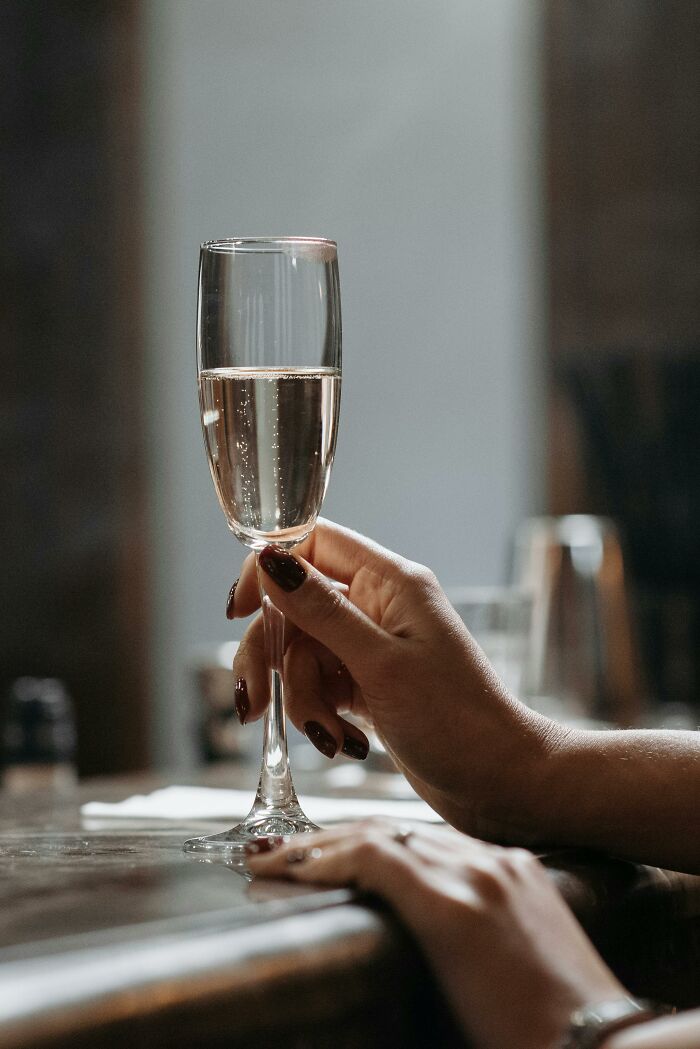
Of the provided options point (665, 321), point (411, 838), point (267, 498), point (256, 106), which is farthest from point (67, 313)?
point (411, 838)

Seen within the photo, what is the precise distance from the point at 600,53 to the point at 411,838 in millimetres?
3306

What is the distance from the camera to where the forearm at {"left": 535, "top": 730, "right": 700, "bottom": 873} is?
58 cm

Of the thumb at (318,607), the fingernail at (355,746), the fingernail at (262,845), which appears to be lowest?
the fingernail at (355,746)

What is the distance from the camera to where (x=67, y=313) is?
266cm

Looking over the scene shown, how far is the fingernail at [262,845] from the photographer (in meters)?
0.52

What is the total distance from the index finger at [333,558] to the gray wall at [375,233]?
6.88ft

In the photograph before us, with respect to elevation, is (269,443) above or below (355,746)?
above

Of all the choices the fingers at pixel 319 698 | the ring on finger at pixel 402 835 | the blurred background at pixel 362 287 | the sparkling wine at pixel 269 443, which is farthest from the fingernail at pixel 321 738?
the blurred background at pixel 362 287

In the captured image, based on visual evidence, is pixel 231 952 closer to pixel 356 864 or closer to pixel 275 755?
pixel 356 864

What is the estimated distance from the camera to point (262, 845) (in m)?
0.53

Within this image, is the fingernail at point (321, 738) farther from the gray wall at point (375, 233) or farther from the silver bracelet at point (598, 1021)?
the gray wall at point (375, 233)

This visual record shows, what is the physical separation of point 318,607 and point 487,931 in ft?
0.66

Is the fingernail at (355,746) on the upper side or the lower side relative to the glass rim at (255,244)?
lower

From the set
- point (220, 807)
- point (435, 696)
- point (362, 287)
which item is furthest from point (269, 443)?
point (362, 287)
